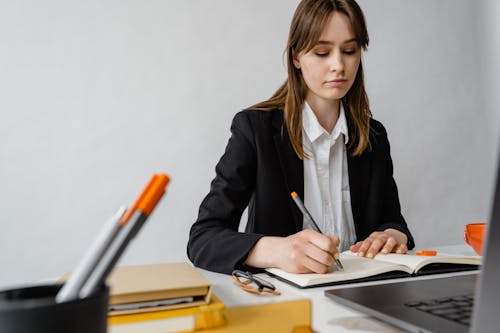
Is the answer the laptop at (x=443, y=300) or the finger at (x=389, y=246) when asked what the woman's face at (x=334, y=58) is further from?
the laptop at (x=443, y=300)

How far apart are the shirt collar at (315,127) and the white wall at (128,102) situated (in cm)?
92

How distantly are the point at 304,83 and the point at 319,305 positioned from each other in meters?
0.94

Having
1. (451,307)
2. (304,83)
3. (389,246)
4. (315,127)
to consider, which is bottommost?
(389,246)

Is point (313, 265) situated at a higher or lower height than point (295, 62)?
lower

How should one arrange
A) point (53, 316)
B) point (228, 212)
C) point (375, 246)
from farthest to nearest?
point (228, 212)
point (375, 246)
point (53, 316)

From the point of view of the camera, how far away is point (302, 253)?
850 mm

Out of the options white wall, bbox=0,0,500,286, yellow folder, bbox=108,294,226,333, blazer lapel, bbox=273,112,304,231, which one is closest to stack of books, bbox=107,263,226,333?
yellow folder, bbox=108,294,226,333

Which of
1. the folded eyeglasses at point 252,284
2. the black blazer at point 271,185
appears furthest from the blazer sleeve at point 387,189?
the folded eyeglasses at point 252,284

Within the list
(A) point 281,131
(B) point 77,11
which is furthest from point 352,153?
(B) point 77,11

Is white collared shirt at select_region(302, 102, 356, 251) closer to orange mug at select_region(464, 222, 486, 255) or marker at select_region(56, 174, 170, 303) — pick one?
orange mug at select_region(464, 222, 486, 255)

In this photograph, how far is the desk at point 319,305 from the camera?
570mm

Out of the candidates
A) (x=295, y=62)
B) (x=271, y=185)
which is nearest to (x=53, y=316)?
(x=271, y=185)

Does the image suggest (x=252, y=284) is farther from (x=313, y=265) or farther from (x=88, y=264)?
(x=88, y=264)

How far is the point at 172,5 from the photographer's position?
223 centimetres
